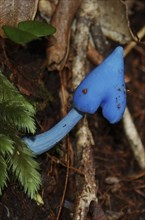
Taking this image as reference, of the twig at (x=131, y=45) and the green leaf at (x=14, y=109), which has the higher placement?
the green leaf at (x=14, y=109)

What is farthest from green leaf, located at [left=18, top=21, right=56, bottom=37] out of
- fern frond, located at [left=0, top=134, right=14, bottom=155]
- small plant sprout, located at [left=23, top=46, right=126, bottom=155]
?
fern frond, located at [left=0, top=134, right=14, bottom=155]

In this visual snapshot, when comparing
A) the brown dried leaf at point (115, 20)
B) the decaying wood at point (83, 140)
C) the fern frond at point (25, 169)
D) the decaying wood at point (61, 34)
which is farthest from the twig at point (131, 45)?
the fern frond at point (25, 169)

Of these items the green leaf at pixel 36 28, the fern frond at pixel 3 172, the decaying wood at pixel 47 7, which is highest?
the green leaf at pixel 36 28

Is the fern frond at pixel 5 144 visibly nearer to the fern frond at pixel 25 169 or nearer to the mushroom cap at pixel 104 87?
the fern frond at pixel 25 169

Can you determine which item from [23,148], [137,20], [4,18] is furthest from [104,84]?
[137,20]

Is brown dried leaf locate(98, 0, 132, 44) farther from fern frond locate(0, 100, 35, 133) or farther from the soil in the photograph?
fern frond locate(0, 100, 35, 133)
